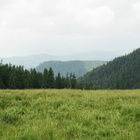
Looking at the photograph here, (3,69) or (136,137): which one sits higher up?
(3,69)

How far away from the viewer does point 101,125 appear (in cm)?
466

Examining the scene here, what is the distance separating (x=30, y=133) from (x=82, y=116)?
2.24 m

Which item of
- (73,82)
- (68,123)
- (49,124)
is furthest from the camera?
(73,82)

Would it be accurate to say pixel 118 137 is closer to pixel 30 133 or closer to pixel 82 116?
pixel 82 116

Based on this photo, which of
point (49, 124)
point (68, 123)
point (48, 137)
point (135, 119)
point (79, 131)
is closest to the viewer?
point (48, 137)

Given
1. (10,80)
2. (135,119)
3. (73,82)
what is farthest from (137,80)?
(135,119)

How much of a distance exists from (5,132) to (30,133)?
806mm

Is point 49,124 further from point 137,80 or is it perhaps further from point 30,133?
point 137,80

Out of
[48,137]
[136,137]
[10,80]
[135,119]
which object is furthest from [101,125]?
[10,80]

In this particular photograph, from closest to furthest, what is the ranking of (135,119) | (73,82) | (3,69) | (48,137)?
(48,137), (135,119), (3,69), (73,82)

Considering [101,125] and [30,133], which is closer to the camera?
[30,133]

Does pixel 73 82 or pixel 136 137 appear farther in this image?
pixel 73 82

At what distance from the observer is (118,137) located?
3816 mm

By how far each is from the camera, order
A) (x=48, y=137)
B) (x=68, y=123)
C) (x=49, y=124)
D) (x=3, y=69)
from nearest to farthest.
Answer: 1. (x=48, y=137)
2. (x=49, y=124)
3. (x=68, y=123)
4. (x=3, y=69)
